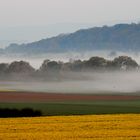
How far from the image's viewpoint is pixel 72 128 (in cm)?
2980

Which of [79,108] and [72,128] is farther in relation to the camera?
[79,108]

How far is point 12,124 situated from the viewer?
3192 centimetres

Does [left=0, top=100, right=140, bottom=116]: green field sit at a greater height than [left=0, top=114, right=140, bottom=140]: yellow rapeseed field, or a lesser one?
greater

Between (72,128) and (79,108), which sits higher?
(79,108)

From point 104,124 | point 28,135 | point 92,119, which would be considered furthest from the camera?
point 92,119

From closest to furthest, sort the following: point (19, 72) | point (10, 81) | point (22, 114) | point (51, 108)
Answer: point (22, 114) < point (51, 108) < point (10, 81) < point (19, 72)

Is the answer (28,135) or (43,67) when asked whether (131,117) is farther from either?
(43,67)

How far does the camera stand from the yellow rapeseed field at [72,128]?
87.8 ft

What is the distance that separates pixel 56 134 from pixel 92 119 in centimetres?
723

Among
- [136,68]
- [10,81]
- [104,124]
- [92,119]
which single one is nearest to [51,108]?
[92,119]

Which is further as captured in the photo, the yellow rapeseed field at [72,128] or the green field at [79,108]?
the green field at [79,108]

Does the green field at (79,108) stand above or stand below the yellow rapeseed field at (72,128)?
above

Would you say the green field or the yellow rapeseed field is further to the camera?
the green field

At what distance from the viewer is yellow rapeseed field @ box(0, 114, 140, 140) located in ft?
87.8
